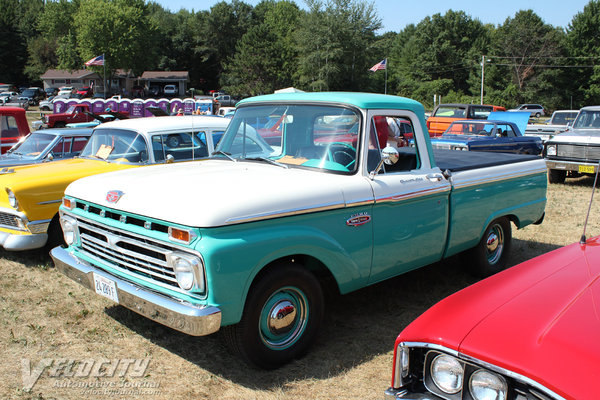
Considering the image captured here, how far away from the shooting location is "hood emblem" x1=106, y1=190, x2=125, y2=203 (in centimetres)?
353

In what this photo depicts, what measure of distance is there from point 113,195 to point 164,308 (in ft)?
3.20

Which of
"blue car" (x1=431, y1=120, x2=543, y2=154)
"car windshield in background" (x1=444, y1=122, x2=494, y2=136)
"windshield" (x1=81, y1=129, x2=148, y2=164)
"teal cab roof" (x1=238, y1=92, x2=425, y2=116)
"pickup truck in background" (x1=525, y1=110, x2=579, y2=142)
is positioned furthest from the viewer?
"pickup truck in background" (x1=525, y1=110, x2=579, y2=142)

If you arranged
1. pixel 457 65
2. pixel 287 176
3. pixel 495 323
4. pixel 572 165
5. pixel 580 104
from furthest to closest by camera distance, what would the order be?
pixel 457 65
pixel 580 104
pixel 572 165
pixel 287 176
pixel 495 323

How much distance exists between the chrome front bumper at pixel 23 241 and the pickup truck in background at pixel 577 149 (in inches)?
407

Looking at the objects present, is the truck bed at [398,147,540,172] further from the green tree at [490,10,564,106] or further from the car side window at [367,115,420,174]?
the green tree at [490,10,564,106]

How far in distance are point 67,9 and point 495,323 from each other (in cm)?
8494

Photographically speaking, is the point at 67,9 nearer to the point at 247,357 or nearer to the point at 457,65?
the point at 457,65

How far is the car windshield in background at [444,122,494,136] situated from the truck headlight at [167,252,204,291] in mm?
12053

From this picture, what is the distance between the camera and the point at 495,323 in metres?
2.13

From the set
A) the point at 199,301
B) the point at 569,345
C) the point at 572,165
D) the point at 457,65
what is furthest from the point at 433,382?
the point at 457,65

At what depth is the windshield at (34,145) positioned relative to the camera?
8461 mm

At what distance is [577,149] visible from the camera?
1124 centimetres

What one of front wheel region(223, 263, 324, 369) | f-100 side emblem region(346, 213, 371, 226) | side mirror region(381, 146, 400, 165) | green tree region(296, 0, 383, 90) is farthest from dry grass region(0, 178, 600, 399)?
green tree region(296, 0, 383, 90)

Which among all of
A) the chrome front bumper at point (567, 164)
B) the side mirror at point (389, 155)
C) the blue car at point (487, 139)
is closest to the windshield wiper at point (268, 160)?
the side mirror at point (389, 155)
